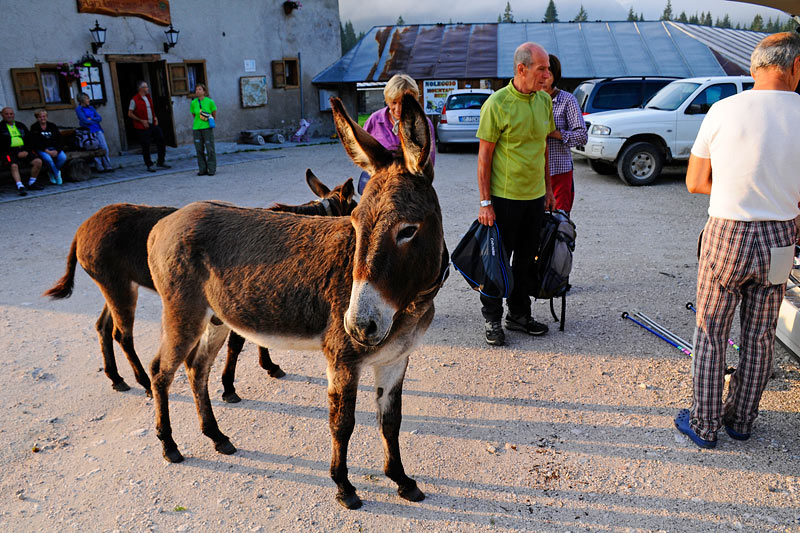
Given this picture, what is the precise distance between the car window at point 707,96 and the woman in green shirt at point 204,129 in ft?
34.0

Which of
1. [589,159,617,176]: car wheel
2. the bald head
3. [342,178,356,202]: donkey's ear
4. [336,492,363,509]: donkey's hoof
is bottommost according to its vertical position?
[336,492,363,509]: donkey's hoof

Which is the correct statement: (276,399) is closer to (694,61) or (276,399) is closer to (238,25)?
(238,25)

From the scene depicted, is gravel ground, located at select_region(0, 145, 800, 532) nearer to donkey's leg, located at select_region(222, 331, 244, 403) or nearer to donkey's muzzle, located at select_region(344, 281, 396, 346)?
donkey's leg, located at select_region(222, 331, 244, 403)

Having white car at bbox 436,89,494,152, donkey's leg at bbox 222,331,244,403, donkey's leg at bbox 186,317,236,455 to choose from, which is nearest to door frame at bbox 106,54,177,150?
white car at bbox 436,89,494,152

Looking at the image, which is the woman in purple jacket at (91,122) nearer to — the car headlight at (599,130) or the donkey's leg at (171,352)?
the car headlight at (599,130)

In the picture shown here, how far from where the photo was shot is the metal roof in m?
20.7

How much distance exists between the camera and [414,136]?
7.27ft

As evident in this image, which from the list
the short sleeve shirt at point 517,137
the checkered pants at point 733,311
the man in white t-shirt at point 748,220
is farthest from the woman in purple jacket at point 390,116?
the checkered pants at point 733,311

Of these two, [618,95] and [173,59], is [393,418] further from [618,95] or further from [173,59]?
[173,59]

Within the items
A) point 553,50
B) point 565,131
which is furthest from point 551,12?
point 565,131

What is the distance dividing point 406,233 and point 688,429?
240 centimetres

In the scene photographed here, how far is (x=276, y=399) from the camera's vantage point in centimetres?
402

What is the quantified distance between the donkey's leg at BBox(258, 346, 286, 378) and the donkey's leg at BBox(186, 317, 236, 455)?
31.6 inches

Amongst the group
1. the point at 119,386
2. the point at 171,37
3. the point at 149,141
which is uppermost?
the point at 171,37
